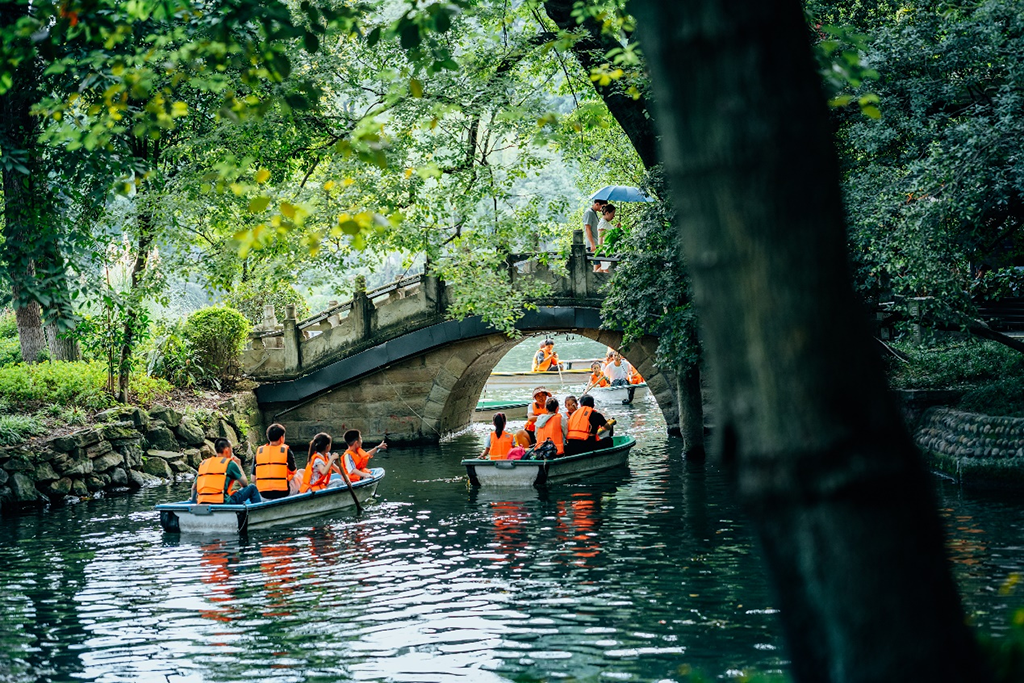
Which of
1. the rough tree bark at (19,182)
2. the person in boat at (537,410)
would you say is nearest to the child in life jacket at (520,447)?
the person in boat at (537,410)

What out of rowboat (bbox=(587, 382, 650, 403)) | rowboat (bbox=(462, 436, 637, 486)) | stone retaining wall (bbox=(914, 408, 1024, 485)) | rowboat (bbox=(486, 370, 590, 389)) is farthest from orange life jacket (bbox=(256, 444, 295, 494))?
rowboat (bbox=(486, 370, 590, 389))

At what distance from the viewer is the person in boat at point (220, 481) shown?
14.1 metres

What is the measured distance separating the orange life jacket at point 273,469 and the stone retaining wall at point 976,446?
9367mm

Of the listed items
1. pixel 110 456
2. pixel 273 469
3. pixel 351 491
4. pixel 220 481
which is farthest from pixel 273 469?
pixel 110 456

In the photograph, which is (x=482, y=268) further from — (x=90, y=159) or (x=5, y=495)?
(x=5, y=495)

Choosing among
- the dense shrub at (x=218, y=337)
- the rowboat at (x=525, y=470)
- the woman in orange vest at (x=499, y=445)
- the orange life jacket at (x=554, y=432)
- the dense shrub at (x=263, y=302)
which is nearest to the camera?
the rowboat at (x=525, y=470)

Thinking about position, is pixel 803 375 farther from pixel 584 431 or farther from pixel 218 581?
pixel 584 431

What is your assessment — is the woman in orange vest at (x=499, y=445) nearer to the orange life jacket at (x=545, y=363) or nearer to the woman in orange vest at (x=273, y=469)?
the woman in orange vest at (x=273, y=469)

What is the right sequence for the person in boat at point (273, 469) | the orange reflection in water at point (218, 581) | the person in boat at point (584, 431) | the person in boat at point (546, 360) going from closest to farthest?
the orange reflection in water at point (218, 581)
the person in boat at point (273, 469)
the person in boat at point (584, 431)
the person in boat at point (546, 360)

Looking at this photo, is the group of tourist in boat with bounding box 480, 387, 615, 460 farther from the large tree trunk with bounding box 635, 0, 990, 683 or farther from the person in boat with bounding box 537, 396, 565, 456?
the large tree trunk with bounding box 635, 0, 990, 683

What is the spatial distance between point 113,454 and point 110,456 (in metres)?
0.08

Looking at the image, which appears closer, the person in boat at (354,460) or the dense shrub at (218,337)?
the person in boat at (354,460)

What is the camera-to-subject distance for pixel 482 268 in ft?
62.2

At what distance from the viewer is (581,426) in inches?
712
